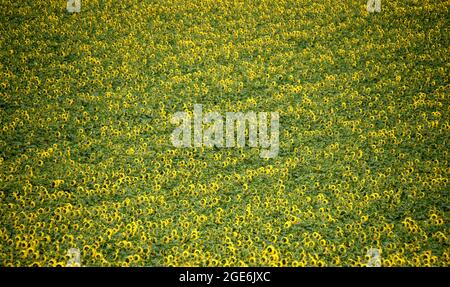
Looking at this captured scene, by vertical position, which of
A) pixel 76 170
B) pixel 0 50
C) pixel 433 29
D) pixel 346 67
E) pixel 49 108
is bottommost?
pixel 76 170

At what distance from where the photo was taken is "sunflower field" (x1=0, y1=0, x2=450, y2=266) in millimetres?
4875

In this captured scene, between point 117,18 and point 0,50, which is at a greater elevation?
point 117,18

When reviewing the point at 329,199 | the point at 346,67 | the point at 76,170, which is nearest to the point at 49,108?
the point at 76,170

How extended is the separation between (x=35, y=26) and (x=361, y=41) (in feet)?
26.2

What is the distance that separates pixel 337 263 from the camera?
183 inches

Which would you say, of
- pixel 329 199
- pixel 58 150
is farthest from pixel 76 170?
pixel 329 199

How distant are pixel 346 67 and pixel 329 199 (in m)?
3.65

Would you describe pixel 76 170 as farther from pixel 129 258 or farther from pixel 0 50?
pixel 0 50

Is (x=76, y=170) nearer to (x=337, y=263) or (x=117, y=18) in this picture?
(x=337, y=263)

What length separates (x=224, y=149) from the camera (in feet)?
20.5

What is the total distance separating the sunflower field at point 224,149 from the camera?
4.88m
